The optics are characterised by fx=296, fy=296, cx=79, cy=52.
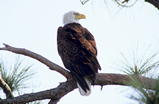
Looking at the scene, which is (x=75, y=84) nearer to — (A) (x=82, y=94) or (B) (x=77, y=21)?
(A) (x=82, y=94)

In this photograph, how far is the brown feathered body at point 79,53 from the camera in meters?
3.72

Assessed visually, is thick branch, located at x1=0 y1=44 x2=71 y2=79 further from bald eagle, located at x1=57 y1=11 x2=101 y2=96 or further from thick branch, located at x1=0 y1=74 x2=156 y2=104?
bald eagle, located at x1=57 y1=11 x2=101 y2=96

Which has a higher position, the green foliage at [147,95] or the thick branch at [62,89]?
the green foliage at [147,95]

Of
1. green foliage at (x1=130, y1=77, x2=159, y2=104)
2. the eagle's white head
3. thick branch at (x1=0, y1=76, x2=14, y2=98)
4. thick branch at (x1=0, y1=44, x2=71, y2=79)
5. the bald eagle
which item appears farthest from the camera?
the eagle's white head

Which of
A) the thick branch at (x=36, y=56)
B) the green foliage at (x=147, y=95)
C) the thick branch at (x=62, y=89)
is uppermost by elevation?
the thick branch at (x=36, y=56)

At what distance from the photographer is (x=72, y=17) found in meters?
5.52

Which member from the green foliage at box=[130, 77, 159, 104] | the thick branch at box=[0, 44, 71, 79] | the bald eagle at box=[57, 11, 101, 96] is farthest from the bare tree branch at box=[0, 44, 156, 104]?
the green foliage at box=[130, 77, 159, 104]

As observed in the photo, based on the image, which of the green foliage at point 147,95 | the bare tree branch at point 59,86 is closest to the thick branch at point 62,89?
the bare tree branch at point 59,86

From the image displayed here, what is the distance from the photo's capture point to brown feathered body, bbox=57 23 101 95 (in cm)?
372

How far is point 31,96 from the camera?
10.4 feet

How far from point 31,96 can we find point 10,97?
0.23 m

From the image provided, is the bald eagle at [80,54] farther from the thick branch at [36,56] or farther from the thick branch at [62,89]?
the thick branch at [36,56]

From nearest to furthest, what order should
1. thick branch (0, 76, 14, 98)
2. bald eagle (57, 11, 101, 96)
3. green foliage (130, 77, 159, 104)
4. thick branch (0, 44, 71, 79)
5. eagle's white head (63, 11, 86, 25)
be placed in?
1. green foliage (130, 77, 159, 104)
2. thick branch (0, 76, 14, 98)
3. thick branch (0, 44, 71, 79)
4. bald eagle (57, 11, 101, 96)
5. eagle's white head (63, 11, 86, 25)

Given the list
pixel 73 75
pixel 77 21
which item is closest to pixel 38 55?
pixel 73 75
